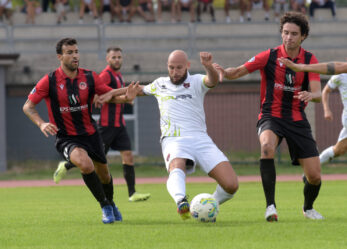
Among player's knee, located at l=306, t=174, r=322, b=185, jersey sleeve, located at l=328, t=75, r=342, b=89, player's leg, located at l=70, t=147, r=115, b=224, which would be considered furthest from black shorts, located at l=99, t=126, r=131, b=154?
player's knee, located at l=306, t=174, r=322, b=185

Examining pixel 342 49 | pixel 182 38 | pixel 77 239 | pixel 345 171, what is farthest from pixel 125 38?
pixel 77 239

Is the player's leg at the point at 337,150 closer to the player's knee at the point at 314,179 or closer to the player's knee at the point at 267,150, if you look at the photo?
the player's knee at the point at 314,179

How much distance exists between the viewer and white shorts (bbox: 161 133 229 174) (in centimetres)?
845

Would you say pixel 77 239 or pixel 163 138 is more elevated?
pixel 163 138

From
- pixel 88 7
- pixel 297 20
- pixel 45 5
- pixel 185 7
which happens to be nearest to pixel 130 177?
pixel 297 20

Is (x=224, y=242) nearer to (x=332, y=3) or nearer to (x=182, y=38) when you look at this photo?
(x=182, y=38)

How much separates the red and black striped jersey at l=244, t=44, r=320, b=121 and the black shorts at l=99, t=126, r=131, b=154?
15.4 ft

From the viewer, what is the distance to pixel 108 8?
2742cm

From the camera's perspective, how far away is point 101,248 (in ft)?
21.2

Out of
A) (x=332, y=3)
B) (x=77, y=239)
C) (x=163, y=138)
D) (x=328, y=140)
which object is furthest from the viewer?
(x=332, y=3)

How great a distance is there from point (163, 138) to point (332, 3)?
21088 millimetres

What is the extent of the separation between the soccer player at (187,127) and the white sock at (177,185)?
68 mm

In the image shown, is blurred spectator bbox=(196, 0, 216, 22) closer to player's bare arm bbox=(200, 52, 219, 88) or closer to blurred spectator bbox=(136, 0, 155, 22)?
blurred spectator bbox=(136, 0, 155, 22)

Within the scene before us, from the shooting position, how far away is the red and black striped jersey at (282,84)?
8539 mm
